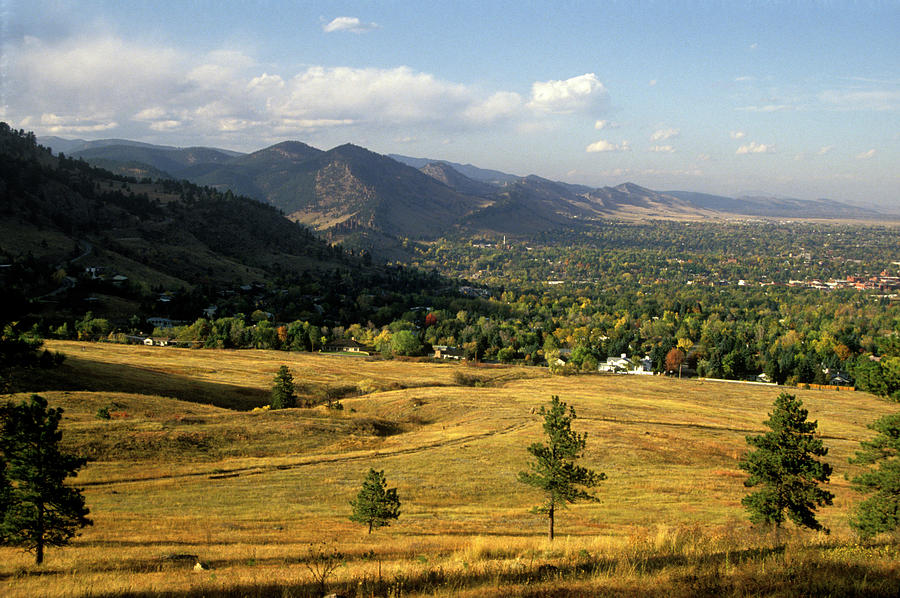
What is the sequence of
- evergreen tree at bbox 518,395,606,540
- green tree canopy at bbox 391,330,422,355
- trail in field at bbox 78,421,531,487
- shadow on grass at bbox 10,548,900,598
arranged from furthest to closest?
green tree canopy at bbox 391,330,422,355 < trail in field at bbox 78,421,531,487 < evergreen tree at bbox 518,395,606,540 < shadow on grass at bbox 10,548,900,598

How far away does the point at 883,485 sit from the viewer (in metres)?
25.9

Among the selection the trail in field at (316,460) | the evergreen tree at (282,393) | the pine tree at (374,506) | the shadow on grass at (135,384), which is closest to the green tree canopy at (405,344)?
the shadow on grass at (135,384)

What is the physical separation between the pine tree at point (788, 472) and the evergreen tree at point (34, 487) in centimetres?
3136

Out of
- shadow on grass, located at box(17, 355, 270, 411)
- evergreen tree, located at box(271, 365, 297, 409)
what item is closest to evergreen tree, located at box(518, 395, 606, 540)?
evergreen tree, located at box(271, 365, 297, 409)

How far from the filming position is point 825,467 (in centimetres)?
2805

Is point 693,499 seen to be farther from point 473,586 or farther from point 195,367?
point 195,367

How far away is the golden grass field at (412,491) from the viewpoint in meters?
13.2

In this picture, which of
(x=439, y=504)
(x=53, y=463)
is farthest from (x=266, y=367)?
(x=53, y=463)

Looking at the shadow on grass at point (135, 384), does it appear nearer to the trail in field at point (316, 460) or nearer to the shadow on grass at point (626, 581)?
the trail in field at point (316, 460)

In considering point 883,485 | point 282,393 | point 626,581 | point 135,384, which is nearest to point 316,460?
point 282,393

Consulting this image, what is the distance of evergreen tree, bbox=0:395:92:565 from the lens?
61.0 ft

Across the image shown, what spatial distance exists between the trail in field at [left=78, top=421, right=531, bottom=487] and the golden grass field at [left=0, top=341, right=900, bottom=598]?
0.23 m

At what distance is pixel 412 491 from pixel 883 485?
95.2 feet

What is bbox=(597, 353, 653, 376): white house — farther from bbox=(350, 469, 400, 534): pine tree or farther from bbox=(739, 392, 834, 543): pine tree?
bbox=(350, 469, 400, 534): pine tree
